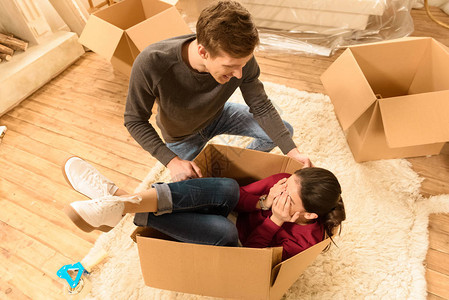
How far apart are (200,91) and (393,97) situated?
0.86 metres

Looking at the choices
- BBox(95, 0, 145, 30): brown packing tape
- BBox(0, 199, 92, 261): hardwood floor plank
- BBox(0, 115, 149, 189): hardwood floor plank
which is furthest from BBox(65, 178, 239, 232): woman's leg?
BBox(95, 0, 145, 30): brown packing tape

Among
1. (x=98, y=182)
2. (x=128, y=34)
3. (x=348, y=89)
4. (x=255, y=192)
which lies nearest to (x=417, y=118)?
(x=348, y=89)

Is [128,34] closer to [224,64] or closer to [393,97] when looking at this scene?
[224,64]

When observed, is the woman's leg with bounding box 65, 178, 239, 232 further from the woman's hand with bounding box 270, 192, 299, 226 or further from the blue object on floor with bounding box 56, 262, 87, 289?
the blue object on floor with bounding box 56, 262, 87, 289

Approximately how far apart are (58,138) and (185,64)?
Answer: 46.1 inches

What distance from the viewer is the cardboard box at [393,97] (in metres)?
1.26

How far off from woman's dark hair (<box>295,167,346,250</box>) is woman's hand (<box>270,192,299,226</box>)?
0.18 feet

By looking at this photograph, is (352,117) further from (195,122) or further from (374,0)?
(374,0)

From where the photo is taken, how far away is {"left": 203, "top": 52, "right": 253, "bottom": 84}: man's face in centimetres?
83

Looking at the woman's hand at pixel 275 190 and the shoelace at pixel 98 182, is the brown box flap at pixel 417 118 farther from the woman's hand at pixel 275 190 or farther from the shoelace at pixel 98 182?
the shoelace at pixel 98 182

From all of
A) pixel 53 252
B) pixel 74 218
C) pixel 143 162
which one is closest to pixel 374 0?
pixel 143 162

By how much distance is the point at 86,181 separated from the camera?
100cm

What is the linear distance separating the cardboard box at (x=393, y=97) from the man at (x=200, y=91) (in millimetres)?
433

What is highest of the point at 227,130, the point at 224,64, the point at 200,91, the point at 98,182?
the point at 224,64
